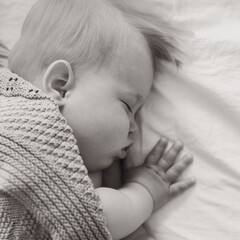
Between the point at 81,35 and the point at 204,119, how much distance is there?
0.31 m

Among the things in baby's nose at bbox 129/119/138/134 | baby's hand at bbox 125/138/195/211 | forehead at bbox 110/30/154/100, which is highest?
forehead at bbox 110/30/154/100

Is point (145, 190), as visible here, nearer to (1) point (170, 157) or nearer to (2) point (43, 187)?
(1) point (170, 157)

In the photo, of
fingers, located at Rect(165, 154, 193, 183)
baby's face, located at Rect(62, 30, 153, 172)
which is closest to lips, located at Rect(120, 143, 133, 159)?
baby's face, located at Rect(62, 30, 153, 172)

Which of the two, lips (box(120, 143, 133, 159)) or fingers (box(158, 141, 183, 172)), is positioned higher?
fingers (box(158, 141, 183, 172))

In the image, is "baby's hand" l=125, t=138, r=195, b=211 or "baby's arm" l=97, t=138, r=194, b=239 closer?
"baby's arm" l=97, t=138, r=194, b=239

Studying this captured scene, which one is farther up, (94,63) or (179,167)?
(94,63)

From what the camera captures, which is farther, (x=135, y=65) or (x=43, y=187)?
(x=135, y=65)

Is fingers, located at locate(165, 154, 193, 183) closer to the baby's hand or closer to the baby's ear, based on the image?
the baby's hand

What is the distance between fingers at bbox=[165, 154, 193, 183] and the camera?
0.98 meters

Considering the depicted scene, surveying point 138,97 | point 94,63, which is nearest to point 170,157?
point 138,97

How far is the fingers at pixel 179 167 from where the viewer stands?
983 mm

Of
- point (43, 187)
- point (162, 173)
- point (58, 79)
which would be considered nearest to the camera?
point (43, 187)

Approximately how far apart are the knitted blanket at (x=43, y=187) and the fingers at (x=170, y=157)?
0.25m

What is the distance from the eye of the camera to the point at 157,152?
1013 mm
